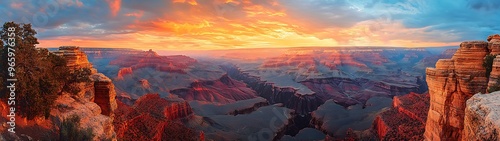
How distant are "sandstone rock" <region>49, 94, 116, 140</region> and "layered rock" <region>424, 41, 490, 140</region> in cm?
1727

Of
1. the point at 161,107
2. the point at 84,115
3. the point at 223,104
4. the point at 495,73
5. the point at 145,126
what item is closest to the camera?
the point at 495,73

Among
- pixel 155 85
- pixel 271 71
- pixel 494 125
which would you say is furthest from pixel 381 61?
pixel 494 125

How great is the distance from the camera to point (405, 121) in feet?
104

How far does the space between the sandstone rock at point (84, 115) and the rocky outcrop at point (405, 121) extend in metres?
23.4

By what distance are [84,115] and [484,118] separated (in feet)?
Answer: 49.5

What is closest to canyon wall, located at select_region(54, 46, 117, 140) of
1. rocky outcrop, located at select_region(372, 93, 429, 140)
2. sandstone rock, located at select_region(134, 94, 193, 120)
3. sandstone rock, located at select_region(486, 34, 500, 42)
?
sandstone rock, located at select_region(134, 94, 193, 120)

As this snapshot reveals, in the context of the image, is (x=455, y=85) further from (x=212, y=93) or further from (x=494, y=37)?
(x=212, y=93)

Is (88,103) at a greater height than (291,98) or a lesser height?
greater

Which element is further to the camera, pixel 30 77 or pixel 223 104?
pixel 223 104

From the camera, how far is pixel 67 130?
11406 millimetres

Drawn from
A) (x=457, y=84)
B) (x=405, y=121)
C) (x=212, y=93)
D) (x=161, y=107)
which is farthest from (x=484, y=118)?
(x=212, y=93)

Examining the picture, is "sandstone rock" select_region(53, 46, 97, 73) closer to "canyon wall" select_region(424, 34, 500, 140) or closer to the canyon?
the canyon

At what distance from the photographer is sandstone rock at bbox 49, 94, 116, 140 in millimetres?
13172

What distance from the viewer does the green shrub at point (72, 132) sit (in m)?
11.3
